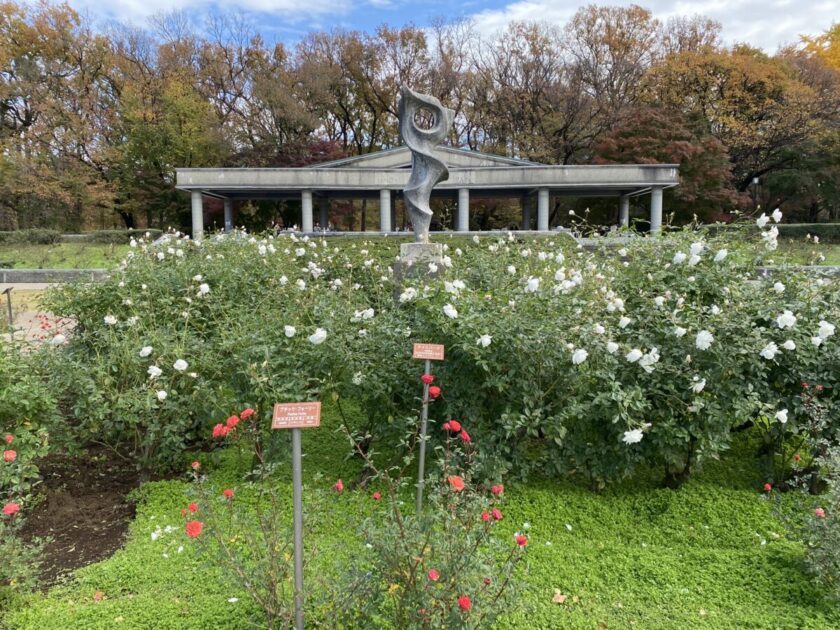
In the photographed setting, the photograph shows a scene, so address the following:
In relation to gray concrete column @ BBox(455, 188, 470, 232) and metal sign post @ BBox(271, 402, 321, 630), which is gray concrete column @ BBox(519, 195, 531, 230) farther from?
metal sign post @ BBox(271, 402, 321, 630)

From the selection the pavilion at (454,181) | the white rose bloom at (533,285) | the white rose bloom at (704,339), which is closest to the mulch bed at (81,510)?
the white rose bloom at (533,285)

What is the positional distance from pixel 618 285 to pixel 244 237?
16.4 feet

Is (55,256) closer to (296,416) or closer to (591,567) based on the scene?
(296,416)

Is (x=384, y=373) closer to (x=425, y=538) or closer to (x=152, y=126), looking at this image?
(x=425, y=538)

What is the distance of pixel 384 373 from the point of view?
3.13 meters

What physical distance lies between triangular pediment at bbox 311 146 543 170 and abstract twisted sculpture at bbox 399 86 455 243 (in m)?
16.1

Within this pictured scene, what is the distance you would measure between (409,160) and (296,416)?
2332cm

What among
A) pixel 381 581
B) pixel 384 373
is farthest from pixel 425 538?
pixel 384 373

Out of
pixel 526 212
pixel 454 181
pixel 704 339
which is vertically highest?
pixel 454 181

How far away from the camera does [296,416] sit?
1.74 m

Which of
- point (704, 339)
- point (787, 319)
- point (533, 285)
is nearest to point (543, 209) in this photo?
point (533, 285)

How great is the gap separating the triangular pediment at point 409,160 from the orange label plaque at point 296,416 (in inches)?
902

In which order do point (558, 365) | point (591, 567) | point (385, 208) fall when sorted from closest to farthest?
point (591, 567)
point (558, 365)
point (385, 208)

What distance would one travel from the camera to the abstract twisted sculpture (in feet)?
25.7
